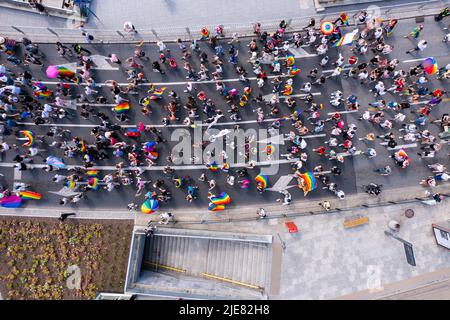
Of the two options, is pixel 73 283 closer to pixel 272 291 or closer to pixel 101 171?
pixel 101 171

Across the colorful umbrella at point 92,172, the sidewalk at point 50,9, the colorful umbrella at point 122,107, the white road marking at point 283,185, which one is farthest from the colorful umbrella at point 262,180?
the sidewalk at point 50,9

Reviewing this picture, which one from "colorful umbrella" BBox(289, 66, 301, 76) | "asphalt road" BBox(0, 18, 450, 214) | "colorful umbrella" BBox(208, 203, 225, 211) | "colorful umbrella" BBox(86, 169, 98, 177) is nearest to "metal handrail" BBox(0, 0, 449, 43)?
"asphalt road" BBox(0, 18, 450, 214)

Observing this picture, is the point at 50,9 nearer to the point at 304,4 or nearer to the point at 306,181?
the point at 304,4

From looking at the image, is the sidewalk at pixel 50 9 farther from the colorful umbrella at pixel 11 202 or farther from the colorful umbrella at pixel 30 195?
the colorful umbrella at pixel 11 202

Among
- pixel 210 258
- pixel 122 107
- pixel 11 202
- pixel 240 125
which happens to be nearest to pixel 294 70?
pixel 240 125
